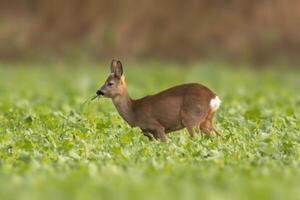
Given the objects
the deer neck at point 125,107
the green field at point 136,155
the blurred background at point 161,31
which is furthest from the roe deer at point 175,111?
the blurred background at point 161,31

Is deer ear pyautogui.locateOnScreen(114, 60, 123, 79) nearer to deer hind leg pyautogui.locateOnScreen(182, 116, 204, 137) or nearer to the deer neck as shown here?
the deer neck

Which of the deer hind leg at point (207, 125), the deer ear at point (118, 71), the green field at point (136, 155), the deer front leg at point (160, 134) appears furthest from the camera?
the deer ear at point (118, 71)

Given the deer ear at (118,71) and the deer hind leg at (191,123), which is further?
the deer ear at (118,71)

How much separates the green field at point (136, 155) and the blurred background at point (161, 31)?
14780 millimetres

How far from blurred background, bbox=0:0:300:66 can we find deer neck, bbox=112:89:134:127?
21.7 metres

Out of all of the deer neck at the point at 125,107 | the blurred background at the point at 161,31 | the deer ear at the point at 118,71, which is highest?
the blurred background at the point at 161,31

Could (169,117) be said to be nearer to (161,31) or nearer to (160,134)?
(160,134)

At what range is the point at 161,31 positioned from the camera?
121ft

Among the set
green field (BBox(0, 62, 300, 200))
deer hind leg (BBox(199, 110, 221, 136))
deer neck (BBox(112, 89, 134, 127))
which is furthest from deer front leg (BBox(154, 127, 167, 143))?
deer hind leg (BBox(199, 110, 221, 136))

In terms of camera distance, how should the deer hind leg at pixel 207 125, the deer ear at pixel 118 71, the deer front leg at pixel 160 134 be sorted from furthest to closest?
the deer ear at pixel 118 71
the deer hind leg at pixel 207 125
the deer front leg at pixel 160 134

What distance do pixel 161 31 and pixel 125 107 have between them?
924 inches

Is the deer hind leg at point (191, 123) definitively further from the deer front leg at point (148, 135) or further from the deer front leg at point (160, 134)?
the deer front leg at point (148, 135)

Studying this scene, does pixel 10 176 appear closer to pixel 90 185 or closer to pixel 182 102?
pixel 90 185

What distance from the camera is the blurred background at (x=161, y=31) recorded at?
35.6 m
